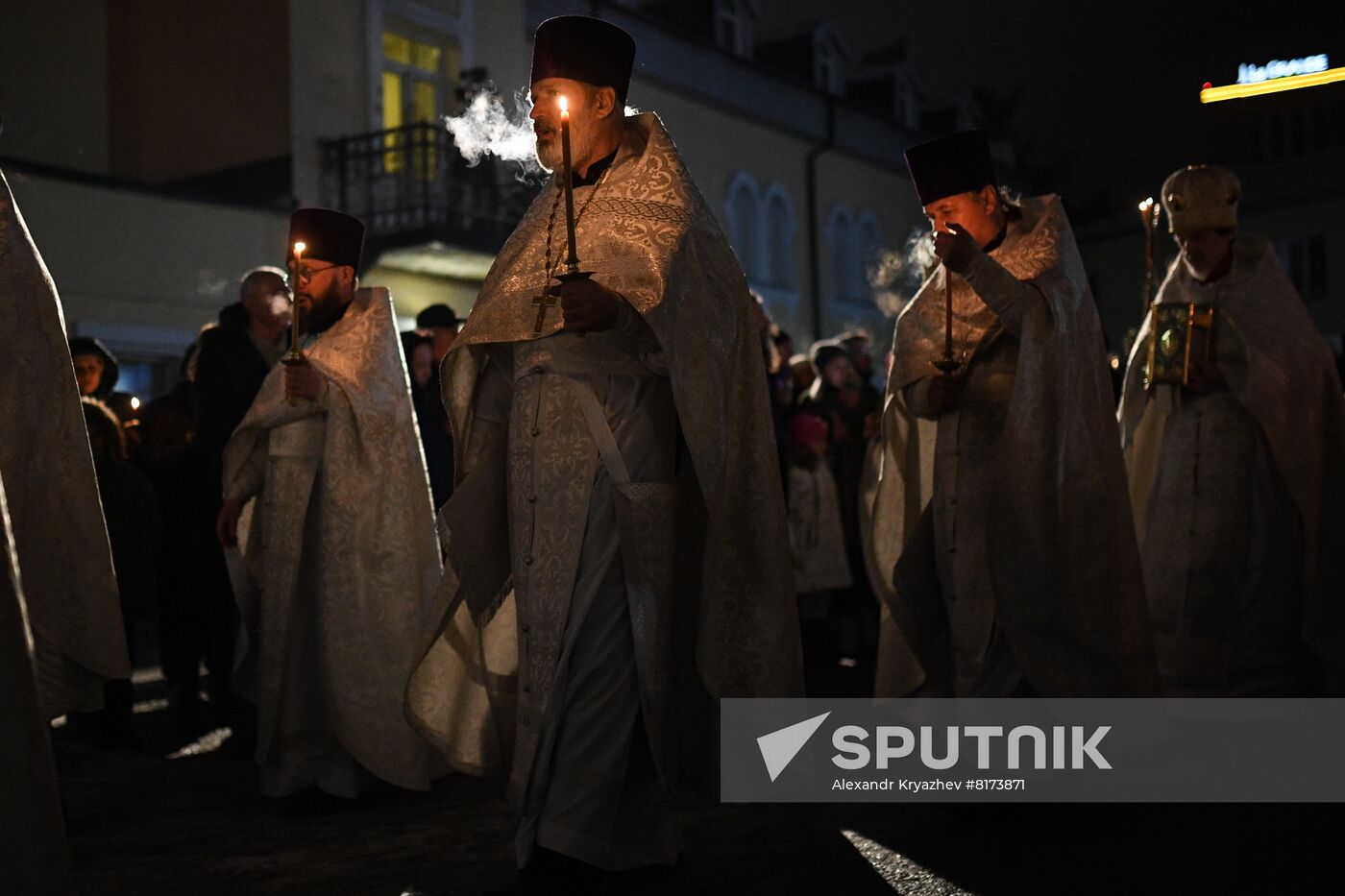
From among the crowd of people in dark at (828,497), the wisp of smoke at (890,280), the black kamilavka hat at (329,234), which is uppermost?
the wisp of smoke at (890,280)

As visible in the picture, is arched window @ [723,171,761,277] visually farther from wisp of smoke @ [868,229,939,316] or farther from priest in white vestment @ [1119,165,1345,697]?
priest in white vestment @ [1119,165,1345,697]

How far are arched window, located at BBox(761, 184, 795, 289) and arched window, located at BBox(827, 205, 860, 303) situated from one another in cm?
134

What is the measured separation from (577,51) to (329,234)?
2.13 metres

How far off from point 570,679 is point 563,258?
118 centimetres

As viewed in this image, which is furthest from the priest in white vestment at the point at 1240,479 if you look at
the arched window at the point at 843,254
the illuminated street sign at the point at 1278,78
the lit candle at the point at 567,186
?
the arched window at the point at 843,254

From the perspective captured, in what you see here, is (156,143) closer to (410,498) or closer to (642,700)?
(410,498)

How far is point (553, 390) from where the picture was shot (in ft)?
14.7

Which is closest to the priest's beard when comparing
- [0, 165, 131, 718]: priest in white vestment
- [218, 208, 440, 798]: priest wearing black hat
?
[218, 208, 440, 798]: priest wearing black hat

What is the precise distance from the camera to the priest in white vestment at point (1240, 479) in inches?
280

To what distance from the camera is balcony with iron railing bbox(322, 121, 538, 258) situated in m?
18.1

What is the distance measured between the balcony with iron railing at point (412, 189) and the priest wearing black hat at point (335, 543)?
39.3 feet

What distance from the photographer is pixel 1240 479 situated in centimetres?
725

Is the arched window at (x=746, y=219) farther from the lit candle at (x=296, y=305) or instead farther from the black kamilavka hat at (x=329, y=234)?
the lit candle at (x=296, y=305)

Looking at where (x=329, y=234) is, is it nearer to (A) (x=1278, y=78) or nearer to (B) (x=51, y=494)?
(B) (x=51, y=494)
